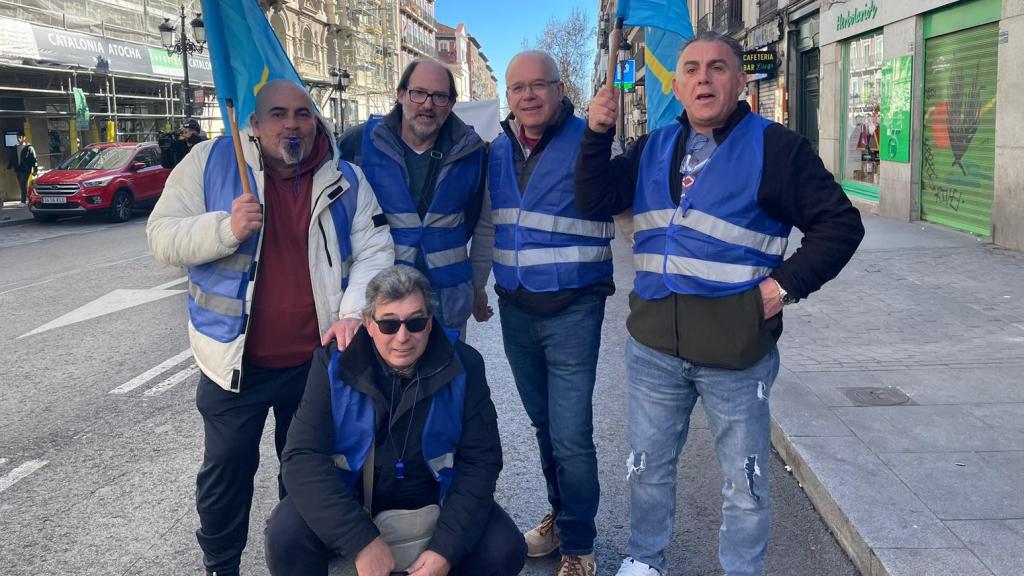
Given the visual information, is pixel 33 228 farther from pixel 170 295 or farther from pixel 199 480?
pixel 199 480

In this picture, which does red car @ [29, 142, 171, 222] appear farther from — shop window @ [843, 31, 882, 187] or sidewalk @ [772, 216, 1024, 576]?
sidewalk @ [772, 216, 1024, 576]

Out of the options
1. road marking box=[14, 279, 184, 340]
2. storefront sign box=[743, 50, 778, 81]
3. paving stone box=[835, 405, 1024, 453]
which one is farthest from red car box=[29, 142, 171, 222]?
paving stone box=[835, 405, 1024, 453]

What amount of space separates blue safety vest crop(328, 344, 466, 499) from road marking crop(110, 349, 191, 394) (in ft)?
12.8

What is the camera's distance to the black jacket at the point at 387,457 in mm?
2850

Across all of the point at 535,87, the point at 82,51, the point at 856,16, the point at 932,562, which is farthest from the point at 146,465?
the point at 82,51

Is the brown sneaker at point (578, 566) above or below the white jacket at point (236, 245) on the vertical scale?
below

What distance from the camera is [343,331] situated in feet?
9.87

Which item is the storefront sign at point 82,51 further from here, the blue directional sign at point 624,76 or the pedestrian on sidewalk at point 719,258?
the pedestrian on sidewalk at point 719,258

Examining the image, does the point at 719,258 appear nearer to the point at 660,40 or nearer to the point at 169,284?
the point at 660,40

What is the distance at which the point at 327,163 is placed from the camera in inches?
126

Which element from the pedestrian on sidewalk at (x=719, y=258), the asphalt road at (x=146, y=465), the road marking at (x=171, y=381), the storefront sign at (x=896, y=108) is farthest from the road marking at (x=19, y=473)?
the storefront sign at (x=896, y=108)

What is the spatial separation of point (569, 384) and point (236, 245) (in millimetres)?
1301

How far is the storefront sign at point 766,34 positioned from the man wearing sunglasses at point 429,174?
787 inches

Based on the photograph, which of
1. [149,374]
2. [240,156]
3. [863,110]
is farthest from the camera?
[863,110]
